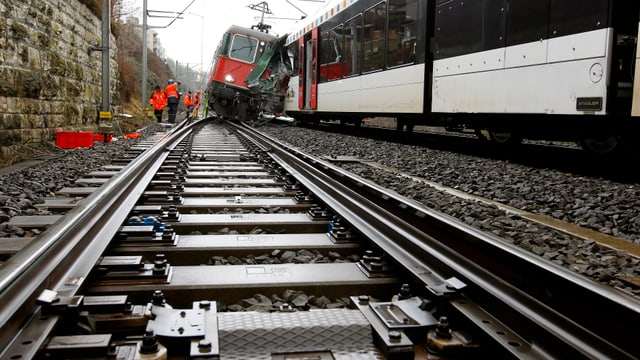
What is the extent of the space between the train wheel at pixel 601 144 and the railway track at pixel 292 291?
419cm

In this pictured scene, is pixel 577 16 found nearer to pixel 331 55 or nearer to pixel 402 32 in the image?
pixel 402 32

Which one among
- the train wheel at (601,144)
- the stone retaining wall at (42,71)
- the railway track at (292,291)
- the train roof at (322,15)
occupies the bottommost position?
the railway track at (292,291)

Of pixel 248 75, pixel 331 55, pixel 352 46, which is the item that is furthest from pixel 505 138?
pixel 248 75

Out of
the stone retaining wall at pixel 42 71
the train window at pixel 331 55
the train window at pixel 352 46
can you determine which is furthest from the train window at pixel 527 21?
the train window at pixel 331 55

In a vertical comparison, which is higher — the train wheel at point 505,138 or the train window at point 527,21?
the train window at point 527,21

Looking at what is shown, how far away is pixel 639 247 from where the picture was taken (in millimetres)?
3316

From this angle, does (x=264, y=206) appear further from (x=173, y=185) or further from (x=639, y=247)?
(x=639, y=247)

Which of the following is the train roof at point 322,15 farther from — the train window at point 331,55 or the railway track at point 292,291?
the railway track at point 292,291

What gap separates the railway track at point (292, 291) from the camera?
163cm

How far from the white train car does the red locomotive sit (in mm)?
6194

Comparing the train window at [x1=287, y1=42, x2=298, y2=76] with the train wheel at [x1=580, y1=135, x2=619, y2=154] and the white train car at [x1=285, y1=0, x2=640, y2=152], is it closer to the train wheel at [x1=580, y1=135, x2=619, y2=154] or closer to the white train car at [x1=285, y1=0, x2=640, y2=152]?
the white train car at [x1=285, y1=0, x2=640, y2=152]

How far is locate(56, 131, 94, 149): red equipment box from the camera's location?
8.88 meters

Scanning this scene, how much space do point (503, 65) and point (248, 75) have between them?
12412mm

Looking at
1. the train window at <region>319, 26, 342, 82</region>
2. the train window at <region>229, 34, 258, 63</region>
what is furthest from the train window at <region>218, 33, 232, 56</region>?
the train window at <region>319, 26, 342, 82</region>
